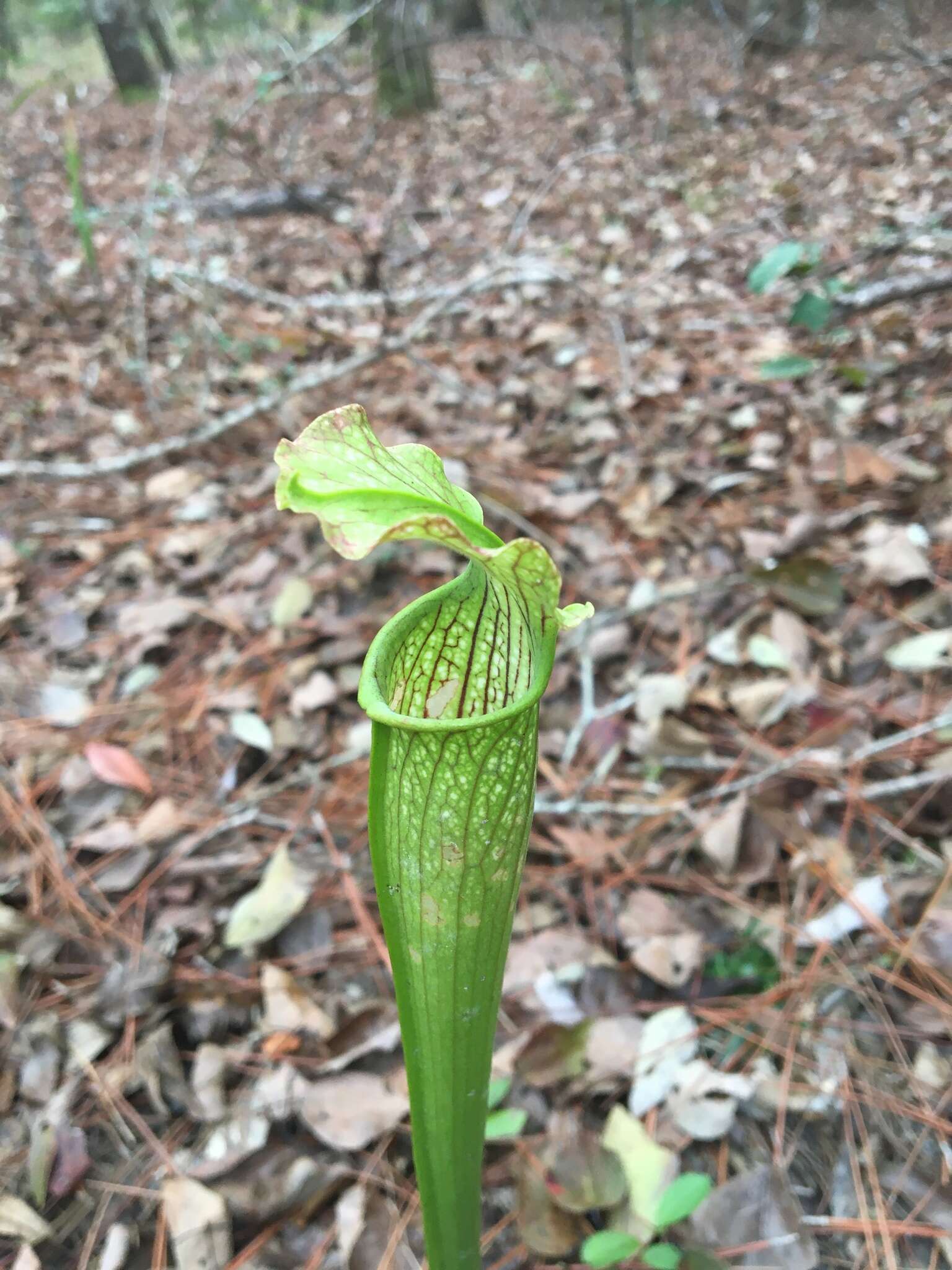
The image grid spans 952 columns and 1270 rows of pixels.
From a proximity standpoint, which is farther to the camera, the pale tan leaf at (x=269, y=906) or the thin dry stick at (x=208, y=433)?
the thin dry stick at (x=208, y=433)

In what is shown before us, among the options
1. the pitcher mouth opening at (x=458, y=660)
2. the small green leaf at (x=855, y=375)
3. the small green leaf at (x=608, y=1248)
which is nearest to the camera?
the pitcher mouth opening at (x=458, y=660)

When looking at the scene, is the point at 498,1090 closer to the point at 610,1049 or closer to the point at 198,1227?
the point at 610,1049

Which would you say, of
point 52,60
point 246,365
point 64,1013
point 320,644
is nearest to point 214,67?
point 52,60

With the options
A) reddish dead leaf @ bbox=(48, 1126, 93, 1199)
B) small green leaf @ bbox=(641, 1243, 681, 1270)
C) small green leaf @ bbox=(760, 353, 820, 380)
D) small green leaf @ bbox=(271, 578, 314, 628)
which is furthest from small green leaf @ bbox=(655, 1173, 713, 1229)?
small green leaf @ bbox=(760, 353, 820, 380)

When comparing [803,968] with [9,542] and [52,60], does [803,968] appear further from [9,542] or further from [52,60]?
[52,60]

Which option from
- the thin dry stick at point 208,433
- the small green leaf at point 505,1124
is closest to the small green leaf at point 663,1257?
the small green leaf at point 505,1124

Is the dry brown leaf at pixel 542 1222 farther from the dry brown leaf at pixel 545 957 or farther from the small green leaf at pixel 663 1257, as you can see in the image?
the dry brown leaf at pixel 545 957

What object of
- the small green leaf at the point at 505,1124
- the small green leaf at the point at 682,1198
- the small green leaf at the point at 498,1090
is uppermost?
the small green leaf at the point at 682,1198
